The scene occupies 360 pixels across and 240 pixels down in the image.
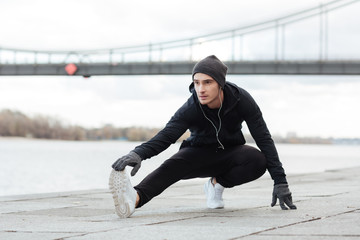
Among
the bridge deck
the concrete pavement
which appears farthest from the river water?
the concrete pavement

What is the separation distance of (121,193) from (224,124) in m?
0.83

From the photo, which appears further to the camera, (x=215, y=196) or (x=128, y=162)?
(x=215, y=196)

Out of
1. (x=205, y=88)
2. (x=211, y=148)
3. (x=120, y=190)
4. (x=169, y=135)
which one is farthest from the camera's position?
(x=211, y=148)

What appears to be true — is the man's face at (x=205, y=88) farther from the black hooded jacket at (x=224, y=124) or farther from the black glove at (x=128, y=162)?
the black glove at (x=128, y=162)

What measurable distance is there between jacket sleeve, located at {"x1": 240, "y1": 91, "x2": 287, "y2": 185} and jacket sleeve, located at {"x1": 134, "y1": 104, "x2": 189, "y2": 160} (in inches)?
16.0

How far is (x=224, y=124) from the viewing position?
440 cm

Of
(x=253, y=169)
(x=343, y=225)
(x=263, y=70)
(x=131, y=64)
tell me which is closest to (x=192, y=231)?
(x=343, y=225)

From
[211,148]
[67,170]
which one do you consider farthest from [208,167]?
[67,170]

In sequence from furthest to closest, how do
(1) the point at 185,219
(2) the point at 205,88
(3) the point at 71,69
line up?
(3) the point at 71,69 < (2) the point at 205,88 < (1) the point at 185,219

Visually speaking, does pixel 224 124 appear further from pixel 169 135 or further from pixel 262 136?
pixel 169 135

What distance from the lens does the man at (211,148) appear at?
416 cm

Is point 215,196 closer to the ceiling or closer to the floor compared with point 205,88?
closer to the floor

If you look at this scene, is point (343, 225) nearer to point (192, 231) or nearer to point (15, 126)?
point (192, 231)

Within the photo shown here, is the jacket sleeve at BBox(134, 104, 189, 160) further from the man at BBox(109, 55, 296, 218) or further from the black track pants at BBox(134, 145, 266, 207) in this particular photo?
the black track pants at BBox(134, 145, 266, 207)
